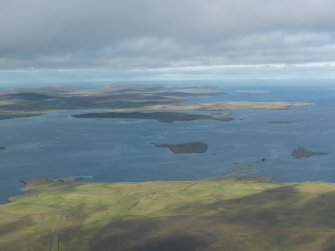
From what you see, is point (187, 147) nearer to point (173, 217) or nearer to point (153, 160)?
point (153, 160)

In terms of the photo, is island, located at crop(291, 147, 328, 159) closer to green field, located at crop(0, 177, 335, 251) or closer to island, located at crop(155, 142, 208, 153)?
island, located at crop(155, 142, 208, 153)

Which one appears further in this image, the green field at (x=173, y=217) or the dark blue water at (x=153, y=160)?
the dark blue water at (x=153, y=160)

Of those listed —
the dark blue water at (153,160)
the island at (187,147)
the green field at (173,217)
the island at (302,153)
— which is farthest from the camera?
the island at (187,147)

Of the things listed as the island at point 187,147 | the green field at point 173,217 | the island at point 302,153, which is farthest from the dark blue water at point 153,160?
the green field at point 173,217

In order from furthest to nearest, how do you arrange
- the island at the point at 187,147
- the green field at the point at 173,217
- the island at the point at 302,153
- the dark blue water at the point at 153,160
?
the island at the point at 187,147
the island at the point at 302,153
the dark blue water at the point at 153,160
the green field at the point at 173,217

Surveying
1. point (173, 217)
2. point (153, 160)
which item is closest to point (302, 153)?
point (153, 160)

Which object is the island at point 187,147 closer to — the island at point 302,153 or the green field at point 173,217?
the island at point 302,153

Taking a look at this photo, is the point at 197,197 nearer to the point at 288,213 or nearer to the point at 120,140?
the point at 288,213

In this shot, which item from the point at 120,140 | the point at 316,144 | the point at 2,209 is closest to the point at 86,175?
the point at 2,209
